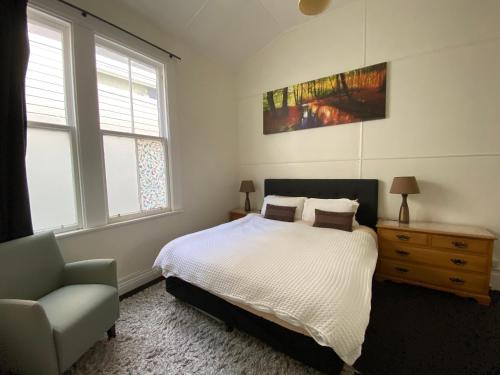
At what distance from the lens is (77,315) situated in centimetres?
137

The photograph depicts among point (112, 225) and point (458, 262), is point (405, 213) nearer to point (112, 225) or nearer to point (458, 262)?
point (458, 262)

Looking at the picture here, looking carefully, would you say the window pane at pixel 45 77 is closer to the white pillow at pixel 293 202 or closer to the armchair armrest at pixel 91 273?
the armchair armrest at pixel 91 273

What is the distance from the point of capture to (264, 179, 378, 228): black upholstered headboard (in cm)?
275

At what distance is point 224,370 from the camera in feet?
4.68

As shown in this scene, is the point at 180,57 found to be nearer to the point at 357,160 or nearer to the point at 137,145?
the point at 137,145

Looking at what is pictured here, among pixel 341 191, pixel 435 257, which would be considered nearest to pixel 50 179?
pixel 341 191

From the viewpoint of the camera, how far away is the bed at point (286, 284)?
1.19m

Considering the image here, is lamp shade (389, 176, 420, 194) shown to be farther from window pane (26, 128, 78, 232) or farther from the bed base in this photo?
window pane (26, 128, 78, 232)

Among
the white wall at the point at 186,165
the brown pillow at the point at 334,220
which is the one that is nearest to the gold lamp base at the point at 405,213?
the brown pillow at the point at 334,220

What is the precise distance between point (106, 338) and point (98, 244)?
887 mm

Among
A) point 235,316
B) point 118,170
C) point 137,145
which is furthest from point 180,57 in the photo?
point 235,316

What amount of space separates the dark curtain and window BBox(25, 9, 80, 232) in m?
0.18

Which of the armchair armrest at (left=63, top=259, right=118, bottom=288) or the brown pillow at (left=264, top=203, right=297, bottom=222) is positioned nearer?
the armchair armrest at (left=63, top=259, right=118, bottom=288)

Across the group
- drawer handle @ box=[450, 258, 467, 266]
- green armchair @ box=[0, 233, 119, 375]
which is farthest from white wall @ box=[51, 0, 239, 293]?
drawer handle @ box=[450, 258, 467, 266]
